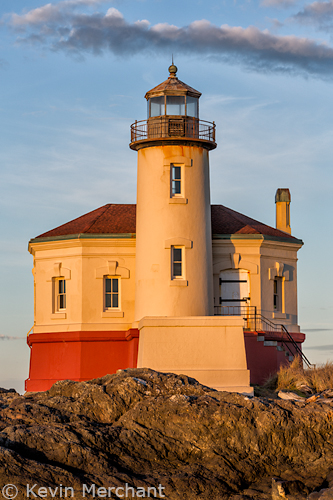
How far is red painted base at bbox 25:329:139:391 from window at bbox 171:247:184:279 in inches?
112

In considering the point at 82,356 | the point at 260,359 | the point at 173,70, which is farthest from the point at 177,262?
the point at 173,70

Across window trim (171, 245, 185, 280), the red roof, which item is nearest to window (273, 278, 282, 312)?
the red roof

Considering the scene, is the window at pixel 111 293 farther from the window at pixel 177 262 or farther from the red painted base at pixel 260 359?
the red painted base at pixel 260 359

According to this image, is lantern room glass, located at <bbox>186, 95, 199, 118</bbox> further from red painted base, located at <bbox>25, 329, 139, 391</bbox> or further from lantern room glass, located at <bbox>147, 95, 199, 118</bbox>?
red painted base, located at <bbox>25, 329, 139, 391</bbox>

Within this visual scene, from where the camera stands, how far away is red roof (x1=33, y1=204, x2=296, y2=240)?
32281 mm

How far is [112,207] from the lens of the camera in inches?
1373

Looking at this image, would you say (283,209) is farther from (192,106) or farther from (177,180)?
(192,106)

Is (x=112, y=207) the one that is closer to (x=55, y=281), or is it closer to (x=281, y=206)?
(x=55, y=281)

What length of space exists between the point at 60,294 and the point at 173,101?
351 inches

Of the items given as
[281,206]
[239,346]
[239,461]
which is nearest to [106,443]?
[239,461]

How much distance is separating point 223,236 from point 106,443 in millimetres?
17314

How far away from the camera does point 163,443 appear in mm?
15953

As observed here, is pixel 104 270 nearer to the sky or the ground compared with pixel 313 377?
nearer to the sky

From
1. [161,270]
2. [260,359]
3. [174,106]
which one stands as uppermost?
[174,106]
